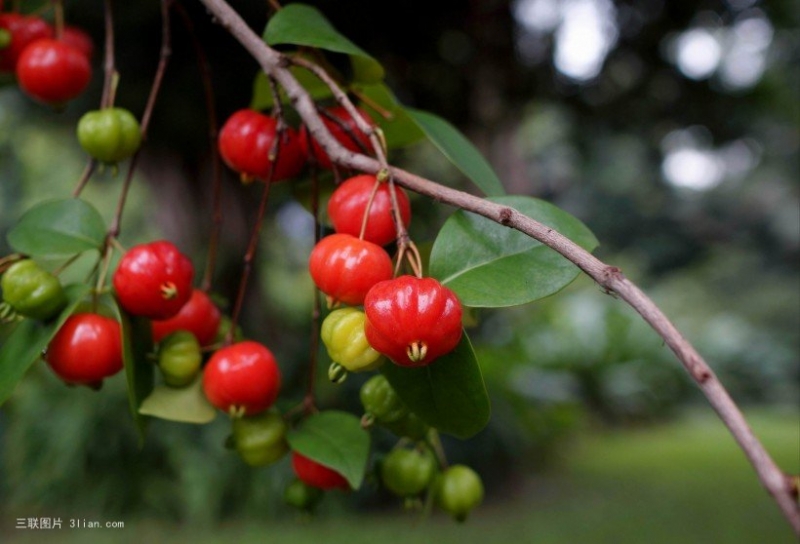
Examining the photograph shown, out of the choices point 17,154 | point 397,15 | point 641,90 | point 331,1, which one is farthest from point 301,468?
point 17,154

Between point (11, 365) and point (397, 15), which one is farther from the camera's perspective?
point (397, 15)

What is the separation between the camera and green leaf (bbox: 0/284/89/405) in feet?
1.29

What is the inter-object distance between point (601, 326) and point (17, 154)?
12.8ft

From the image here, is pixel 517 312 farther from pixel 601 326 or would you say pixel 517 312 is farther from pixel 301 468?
pixel 301 468

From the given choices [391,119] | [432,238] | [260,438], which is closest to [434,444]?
A: [260,438]

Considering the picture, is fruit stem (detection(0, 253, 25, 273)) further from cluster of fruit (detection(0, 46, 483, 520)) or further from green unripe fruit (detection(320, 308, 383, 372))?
green unripe fruit (detection(320, 308, 383, 372))

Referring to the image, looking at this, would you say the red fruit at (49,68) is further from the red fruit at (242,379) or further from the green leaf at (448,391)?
the green leaf at (448,391)

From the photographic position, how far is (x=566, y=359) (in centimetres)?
458

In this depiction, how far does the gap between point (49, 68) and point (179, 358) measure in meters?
0.29

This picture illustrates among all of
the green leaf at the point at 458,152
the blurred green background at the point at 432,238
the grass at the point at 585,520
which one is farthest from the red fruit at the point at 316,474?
the grass at the point at 585,520

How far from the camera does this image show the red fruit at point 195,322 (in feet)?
1.68

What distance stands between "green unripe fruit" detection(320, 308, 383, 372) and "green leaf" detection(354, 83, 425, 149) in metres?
0.19

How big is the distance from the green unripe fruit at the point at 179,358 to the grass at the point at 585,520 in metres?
1.43

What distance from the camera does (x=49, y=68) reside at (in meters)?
0.58
